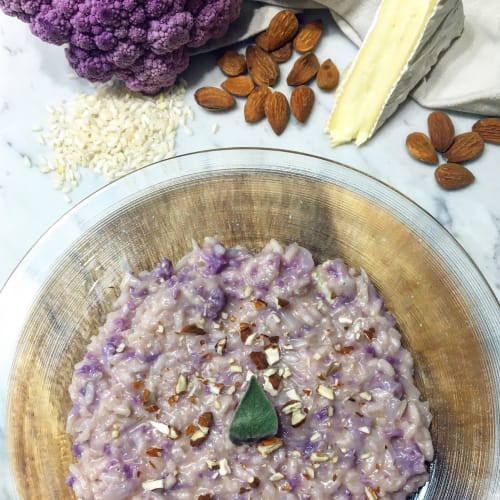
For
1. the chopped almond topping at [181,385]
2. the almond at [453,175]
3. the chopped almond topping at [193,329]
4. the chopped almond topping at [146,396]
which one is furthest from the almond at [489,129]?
the chopped almond topping at [146,396]

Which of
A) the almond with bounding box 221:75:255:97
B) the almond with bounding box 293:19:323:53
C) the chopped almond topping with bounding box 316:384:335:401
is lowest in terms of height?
the chopped almond topping with bounding box 316:384:335:401

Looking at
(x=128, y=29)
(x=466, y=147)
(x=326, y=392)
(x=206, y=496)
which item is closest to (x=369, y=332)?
(x=326, y=392)

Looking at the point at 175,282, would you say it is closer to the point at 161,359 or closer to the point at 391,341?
the point at 161,359

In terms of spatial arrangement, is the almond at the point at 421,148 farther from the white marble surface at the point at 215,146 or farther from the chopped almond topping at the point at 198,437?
the chopped almond topping at the point at 198,437

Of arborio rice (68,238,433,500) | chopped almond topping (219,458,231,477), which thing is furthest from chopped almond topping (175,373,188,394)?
chopped almond topping (219,458,231,477)

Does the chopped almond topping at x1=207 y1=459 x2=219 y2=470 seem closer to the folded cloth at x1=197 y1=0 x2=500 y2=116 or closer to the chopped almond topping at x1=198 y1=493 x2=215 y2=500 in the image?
the chopped almond topping at x1=198 y1=493 x2=215 y2=500

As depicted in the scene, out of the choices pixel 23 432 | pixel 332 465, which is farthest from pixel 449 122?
pixel 23 432
